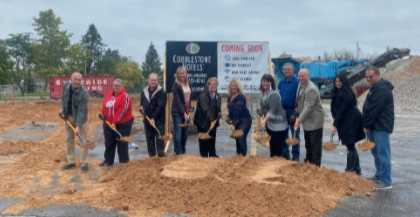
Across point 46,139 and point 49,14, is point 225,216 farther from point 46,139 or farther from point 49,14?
point 49,14

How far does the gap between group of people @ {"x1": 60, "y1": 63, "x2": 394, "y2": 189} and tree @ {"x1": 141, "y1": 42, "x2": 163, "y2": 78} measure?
219 ft

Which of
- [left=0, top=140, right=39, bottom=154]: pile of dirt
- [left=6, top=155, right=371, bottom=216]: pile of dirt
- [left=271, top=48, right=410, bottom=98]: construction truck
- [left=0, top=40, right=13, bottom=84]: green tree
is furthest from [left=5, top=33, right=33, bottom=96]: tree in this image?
[left=6, top=155, right=371, bottom=216]: pile of dirt

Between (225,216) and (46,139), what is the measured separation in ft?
30.5

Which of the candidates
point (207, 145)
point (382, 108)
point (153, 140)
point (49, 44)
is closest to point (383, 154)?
point (382, 108)

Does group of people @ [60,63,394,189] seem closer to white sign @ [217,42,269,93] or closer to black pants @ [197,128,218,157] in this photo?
black pants @ [197,128,218,157]

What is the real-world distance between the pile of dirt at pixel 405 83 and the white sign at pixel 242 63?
19678mm

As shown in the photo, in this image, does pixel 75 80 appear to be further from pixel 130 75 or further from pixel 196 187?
pixel 130 75

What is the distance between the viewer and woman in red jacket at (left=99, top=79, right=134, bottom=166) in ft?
29.6

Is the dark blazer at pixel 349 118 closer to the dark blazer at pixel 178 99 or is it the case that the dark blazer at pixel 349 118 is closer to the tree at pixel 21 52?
the dark blazer at pixel 178 99

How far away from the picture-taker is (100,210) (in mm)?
6027

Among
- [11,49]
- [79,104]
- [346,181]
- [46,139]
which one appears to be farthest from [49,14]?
[346,181]

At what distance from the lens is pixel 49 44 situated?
54.2 meters

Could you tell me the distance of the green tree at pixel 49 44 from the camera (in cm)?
5416

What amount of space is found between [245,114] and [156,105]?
175cm
